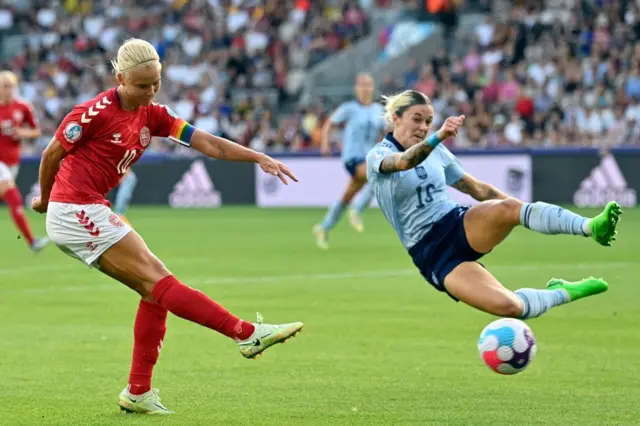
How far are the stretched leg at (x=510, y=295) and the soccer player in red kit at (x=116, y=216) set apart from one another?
1.36 meters

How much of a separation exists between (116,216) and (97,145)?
0.42 metres

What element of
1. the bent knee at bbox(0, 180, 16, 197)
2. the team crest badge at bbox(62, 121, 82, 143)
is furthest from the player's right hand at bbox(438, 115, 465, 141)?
the bent knee at bbox(0, 180, 16, 197)

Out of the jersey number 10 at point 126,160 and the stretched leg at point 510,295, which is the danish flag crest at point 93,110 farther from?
the stretched leg at point 510,295

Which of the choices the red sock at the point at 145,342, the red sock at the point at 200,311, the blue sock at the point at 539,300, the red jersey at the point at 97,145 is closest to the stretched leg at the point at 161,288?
the red sock at the point at 200,311

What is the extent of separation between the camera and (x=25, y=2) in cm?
4025

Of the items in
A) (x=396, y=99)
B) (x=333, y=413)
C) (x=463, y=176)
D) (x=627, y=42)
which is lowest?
(x=627, y=42)

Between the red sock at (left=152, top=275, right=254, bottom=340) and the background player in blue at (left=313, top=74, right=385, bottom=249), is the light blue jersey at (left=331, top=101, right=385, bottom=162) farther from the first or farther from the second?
the red sock at (left=152, top=275, right=254, bottom=340)

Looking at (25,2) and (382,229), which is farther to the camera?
(25,2)

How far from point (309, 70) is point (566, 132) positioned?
9193 millimetres

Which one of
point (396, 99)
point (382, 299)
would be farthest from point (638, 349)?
point (382, 299)

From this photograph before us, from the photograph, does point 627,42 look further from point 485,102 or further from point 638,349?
point 638,349

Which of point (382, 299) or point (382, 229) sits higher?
point (382, 299)

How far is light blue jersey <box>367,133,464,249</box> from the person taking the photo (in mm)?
8328

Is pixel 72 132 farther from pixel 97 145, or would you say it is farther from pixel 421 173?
pixel 421 173
